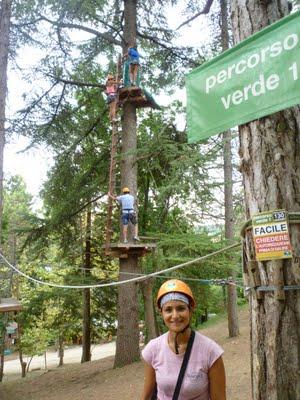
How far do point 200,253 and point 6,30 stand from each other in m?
7.36

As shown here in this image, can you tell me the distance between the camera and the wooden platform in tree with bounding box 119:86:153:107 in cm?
1100

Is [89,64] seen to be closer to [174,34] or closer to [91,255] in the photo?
[174,34]

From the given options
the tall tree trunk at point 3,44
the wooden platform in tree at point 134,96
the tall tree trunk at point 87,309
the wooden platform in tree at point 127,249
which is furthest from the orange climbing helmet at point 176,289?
the tall tree trunk at point 87,309

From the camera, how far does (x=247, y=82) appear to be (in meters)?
2.00

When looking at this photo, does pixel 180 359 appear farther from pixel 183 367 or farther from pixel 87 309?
pixel 87 309

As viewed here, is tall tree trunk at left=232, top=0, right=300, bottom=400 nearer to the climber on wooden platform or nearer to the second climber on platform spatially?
the second climber on platform

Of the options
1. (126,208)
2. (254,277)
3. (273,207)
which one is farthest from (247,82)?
(126,208)

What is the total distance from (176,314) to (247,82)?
4.11 ft

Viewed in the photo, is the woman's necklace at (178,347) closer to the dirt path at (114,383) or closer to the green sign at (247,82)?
the green sign at (247,82)

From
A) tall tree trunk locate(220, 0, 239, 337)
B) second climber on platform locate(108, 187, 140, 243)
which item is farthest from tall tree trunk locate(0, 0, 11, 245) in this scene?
tall tree trunk locate(220, 0, 239, 337)

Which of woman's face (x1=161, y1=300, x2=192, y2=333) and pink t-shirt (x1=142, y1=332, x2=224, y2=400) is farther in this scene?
woman's face (x1=161, y1=300, x2=192, y2=333)

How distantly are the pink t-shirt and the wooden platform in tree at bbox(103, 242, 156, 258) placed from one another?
7.84 meters

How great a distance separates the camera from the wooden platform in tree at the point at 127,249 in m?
9.91

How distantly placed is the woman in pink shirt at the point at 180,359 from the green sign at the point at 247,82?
2.95 ft
